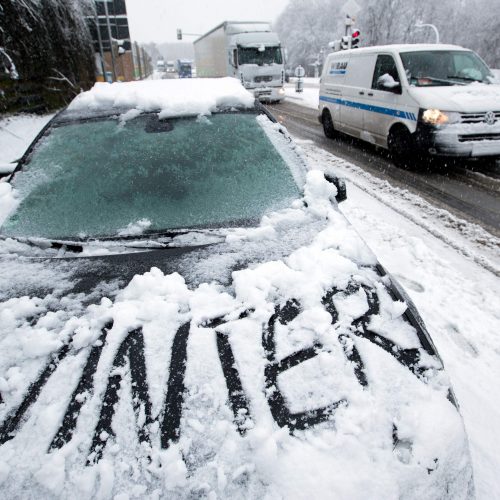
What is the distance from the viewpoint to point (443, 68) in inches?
259

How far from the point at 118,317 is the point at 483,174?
651 centimetres

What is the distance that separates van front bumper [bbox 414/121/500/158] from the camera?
5.75 metres

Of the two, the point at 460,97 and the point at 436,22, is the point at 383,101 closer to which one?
the point at 460,97

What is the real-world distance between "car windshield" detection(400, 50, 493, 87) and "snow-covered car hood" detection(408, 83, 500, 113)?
0.32 metres

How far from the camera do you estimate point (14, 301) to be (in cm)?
146

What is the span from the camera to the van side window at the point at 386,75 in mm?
6543

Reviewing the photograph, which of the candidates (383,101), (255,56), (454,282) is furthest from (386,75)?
(255,56)

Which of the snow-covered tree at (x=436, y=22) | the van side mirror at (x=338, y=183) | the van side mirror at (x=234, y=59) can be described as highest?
the snow-covered tree at (x=436, y=22)

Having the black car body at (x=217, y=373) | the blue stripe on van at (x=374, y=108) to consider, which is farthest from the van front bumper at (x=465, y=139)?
the black car body at (x=217, y=373)

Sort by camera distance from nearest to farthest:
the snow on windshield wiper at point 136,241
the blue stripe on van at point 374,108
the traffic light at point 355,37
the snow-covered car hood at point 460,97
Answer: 1. the snow on windshield wiper at point 136,241
2. the snow-covered car hood at point 460,97
3. the blue stripe on van at point 374,108
4. the traffic light at point 355,37

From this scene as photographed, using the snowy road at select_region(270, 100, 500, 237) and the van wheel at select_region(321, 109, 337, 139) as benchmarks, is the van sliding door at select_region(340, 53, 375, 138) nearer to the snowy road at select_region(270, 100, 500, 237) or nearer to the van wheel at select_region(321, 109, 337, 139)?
the snowy road at select_region(270, 100, 500, 237)

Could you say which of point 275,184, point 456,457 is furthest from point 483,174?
point 456,457

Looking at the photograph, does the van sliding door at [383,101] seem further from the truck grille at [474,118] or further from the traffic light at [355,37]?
Answer: the traffic light at [355,37]

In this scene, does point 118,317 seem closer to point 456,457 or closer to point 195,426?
point 195,426
